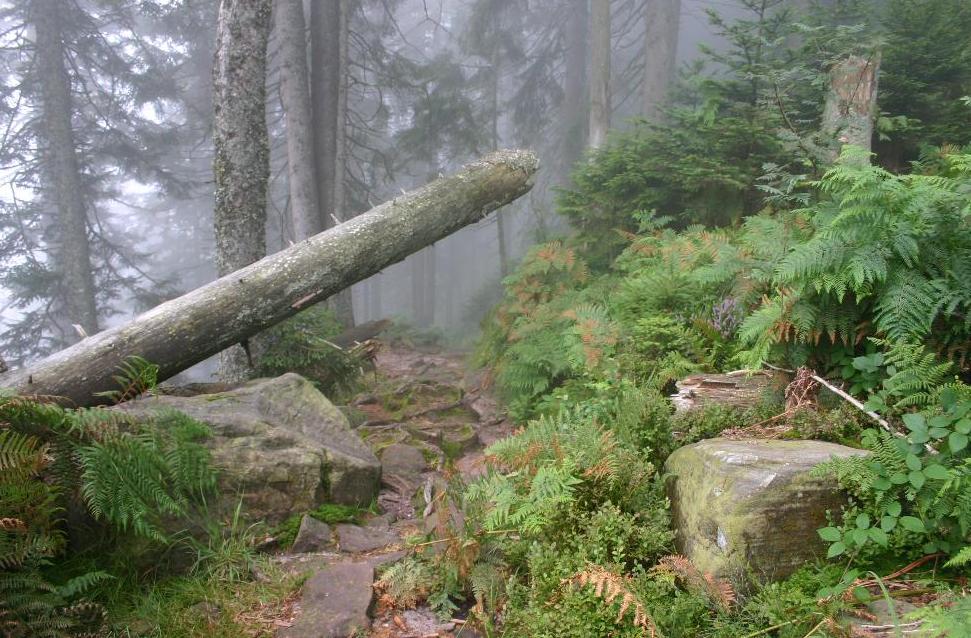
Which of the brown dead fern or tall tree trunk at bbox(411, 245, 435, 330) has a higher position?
the brown dead fern

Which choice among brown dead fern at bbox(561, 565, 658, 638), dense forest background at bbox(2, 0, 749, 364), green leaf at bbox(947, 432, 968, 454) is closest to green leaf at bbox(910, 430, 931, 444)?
green leaf at bbox(947, 432, 968, 454)

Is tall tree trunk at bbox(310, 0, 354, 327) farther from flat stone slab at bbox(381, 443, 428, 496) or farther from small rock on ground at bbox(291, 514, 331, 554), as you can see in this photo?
small rock on ground at bbox(291, 514, 331, 554)

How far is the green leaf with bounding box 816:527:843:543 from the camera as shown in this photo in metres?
2.71

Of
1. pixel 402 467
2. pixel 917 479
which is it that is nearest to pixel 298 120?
pixel 402 467

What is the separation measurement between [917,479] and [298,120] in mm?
12433

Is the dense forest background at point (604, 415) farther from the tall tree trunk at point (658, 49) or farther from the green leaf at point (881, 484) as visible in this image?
the tall tree trunk at point (658, 49)

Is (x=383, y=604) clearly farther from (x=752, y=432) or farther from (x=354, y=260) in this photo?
(x=354, y=260)

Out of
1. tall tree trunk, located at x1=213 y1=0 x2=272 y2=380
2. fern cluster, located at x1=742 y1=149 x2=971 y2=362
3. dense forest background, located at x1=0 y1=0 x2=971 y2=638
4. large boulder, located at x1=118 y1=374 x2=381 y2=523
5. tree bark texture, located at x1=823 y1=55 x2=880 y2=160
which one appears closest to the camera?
dense forest background, located at x1=0 y1=0 x2=971 y2=638

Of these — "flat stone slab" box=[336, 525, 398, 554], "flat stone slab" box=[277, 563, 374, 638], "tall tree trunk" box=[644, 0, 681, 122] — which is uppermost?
"tall tree trunk" box=[644, 0, 681, 122]

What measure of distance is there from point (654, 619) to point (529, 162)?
6.53 metres

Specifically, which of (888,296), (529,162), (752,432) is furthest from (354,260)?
(888,296)

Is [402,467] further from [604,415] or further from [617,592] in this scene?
[617,592]

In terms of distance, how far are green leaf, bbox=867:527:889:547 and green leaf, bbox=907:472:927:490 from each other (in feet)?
0.86

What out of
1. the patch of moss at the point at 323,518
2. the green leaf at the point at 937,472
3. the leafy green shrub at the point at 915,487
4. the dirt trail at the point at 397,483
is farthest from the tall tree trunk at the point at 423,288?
the green leaf at the point at 937,472
